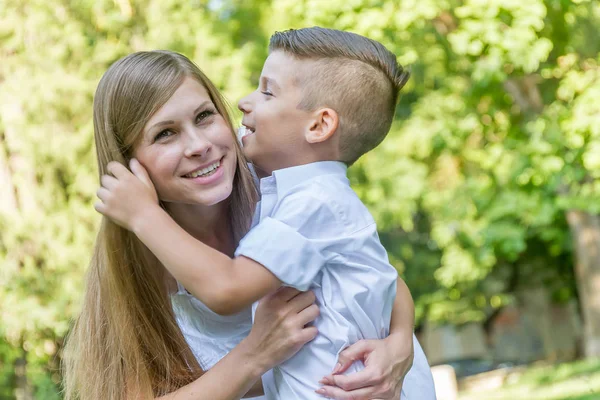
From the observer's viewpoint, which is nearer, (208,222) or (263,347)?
(263,347)

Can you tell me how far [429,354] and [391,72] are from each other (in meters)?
29.1

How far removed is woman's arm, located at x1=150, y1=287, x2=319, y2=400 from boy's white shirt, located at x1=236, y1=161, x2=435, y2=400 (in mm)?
55

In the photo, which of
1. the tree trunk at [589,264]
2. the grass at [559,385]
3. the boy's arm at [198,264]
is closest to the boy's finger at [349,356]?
the boy's arm at [198,264]

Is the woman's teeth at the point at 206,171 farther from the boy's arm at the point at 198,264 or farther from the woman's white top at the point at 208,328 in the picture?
the woman's white top at the point at 208,328

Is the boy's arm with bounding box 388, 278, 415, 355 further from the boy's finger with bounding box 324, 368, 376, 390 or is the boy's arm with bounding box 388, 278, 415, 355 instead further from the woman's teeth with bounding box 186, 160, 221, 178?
the woman's teeth with bounding box 186, 160, 221, 178

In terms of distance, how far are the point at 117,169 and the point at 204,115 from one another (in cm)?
35

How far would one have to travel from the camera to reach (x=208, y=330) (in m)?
2.85

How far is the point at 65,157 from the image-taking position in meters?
14.1

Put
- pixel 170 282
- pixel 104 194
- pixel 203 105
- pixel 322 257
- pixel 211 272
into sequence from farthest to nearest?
1. pixel 170 282
2. pixel 203 105
3. pixel 104 194
4. pixel 322 257
5. pixel 211 272

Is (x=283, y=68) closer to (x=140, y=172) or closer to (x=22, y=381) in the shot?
(x=140, y=172)

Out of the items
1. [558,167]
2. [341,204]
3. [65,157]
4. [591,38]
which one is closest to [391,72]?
[341,204]

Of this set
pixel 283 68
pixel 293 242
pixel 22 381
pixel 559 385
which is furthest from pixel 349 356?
pixel 22 381

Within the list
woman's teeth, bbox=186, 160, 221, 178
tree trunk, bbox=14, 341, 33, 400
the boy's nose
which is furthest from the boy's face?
tree trunk, bbox=14, 341, 33, 400

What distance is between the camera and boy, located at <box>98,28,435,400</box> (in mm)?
2182
